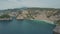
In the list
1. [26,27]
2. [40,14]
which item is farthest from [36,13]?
[26,27]

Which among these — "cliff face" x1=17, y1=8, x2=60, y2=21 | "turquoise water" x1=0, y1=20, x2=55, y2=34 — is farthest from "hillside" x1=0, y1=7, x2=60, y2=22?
"turquoise water" x1=0, y1=20, x2=55, y2=34

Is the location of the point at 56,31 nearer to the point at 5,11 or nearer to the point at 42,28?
the point at 42,28

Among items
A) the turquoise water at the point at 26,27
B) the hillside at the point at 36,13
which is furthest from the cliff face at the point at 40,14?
the turquoise water at the point at 26,27

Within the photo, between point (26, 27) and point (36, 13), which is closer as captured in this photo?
point (36, 13)

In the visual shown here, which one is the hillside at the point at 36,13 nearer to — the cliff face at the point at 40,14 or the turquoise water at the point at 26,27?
the cliff face at the point at 40,14

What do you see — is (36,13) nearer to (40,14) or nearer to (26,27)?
(40,14)

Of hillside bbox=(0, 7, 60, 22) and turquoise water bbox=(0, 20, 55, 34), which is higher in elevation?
hillside bbox=(0, 7, 60, 22)

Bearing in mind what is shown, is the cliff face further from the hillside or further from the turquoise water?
the turquoise water
